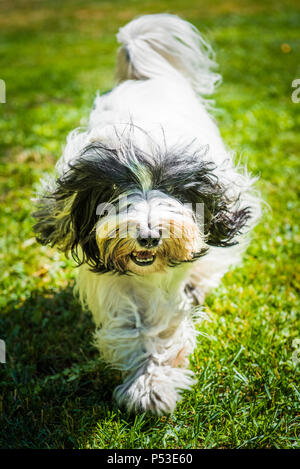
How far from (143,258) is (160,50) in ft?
7.11

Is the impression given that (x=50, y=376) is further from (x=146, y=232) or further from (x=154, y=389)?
(x=146, y=232)

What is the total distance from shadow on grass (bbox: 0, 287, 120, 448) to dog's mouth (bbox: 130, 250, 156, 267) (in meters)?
0.80

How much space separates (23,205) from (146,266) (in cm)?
235

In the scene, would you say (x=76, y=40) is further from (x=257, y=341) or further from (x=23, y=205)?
(x=257, y=341)

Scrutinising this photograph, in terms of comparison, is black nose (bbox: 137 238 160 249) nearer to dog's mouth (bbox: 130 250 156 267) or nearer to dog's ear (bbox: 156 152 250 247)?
dog's mouth (bbox: 130 250 156 267)

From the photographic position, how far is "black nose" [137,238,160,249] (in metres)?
2.05

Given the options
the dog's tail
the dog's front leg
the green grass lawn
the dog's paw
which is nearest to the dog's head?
the dog's front leg

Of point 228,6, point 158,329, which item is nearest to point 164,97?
point 158,329

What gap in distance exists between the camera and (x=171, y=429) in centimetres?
230

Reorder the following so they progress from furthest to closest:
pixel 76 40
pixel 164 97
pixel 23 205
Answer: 1. pixel 76 40
2. pixel 23 205
3. pixel 164 97

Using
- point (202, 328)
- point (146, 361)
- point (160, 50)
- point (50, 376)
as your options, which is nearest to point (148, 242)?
point (146, 361)

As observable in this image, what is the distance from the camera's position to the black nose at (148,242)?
2.05 m

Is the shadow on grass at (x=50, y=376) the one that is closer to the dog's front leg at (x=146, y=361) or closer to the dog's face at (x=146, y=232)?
the dog's front leg at (x=146, y=361)

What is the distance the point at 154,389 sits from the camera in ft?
8.04
